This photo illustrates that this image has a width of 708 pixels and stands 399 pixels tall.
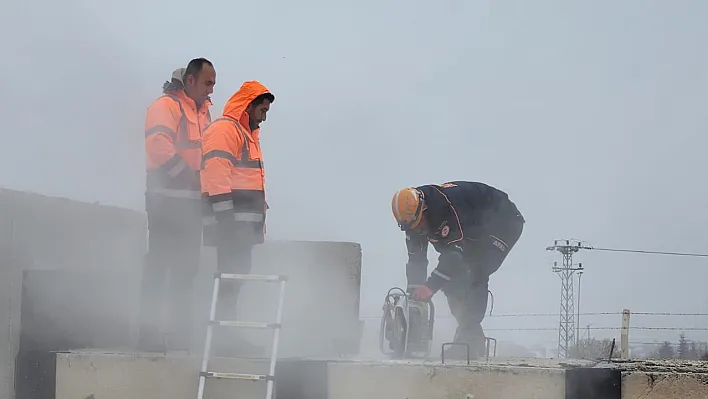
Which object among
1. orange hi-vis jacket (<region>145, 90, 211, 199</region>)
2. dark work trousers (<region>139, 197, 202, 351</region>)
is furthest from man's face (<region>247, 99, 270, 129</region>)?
dark work trousers (<region>139, 197, 202, 351</region>)

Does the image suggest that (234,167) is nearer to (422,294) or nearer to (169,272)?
(169,272)

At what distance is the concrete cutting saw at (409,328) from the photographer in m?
5.13

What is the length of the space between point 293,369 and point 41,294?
61.1 inches

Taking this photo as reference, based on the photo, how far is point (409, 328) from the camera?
5141 millimetres

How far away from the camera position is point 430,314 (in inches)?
210

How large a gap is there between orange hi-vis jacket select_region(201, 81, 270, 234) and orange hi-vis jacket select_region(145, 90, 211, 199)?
20 cm

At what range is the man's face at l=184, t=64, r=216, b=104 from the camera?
550 cm

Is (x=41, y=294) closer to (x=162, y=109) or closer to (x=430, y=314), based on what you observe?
(x=162, y=109)

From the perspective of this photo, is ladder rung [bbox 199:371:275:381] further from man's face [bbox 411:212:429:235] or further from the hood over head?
man's face [bbox 411:212:429:235]

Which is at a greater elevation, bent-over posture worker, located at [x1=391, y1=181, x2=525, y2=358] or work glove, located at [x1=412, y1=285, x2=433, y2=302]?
bent-over posture worker, located at [x1=391, y1=181, x2=525, y2=358]

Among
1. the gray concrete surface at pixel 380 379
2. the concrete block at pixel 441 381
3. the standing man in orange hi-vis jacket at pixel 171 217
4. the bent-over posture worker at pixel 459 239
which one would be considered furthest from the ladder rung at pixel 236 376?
the bent-over posture worker at pixel 459 239

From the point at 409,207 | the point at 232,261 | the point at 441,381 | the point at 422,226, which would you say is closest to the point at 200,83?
the point at 232,261

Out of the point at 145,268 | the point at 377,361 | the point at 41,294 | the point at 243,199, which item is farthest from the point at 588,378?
the point at 41,294

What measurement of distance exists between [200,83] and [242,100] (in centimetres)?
34
